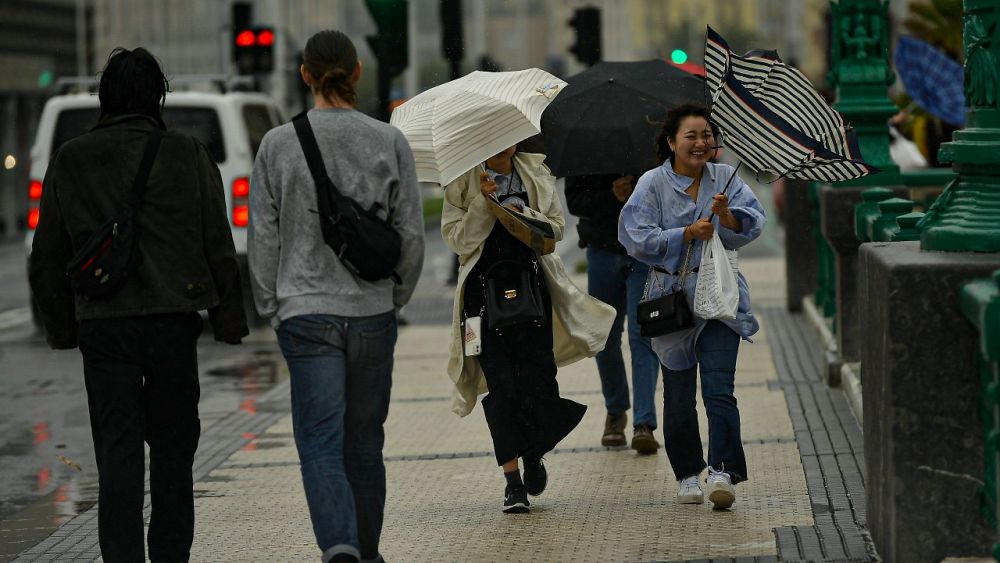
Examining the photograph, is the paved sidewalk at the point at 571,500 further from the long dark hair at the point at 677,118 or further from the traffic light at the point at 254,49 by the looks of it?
the traffic light at the point at 254,49

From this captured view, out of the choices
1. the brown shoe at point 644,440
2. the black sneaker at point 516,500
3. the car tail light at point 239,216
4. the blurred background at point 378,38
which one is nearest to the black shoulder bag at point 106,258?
the black sneaker at point 516,500

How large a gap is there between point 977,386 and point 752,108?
175cm

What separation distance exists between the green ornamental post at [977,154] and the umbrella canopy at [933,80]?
8.91 m

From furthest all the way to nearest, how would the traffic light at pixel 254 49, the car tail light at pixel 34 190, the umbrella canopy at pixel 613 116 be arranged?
the traffic light at pixel 254 49 → the car tail light at pixel 34 190 → the umbrella canopy at pixel 613 116

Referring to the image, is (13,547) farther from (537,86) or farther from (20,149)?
(20,149)

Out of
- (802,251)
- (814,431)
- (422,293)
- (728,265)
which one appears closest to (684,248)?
(728,265)

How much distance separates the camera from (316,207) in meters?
5.70

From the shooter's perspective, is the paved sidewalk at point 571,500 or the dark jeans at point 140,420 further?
the paved sidewalk at point 571,500

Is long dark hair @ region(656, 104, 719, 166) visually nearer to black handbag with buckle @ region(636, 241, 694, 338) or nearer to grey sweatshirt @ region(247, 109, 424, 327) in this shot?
black handbag with buckle @ region(636, 241, 694, 338)

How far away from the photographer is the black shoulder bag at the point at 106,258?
5820 mm

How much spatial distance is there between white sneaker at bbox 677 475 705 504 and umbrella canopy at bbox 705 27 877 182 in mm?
1305

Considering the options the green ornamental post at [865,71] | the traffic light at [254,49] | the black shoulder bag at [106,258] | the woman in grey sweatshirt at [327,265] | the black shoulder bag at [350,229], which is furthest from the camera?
the traffic light at [254,49]

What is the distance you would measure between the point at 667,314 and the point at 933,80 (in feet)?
26.0

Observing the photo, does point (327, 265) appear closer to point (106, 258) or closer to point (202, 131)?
point (106, 258)
